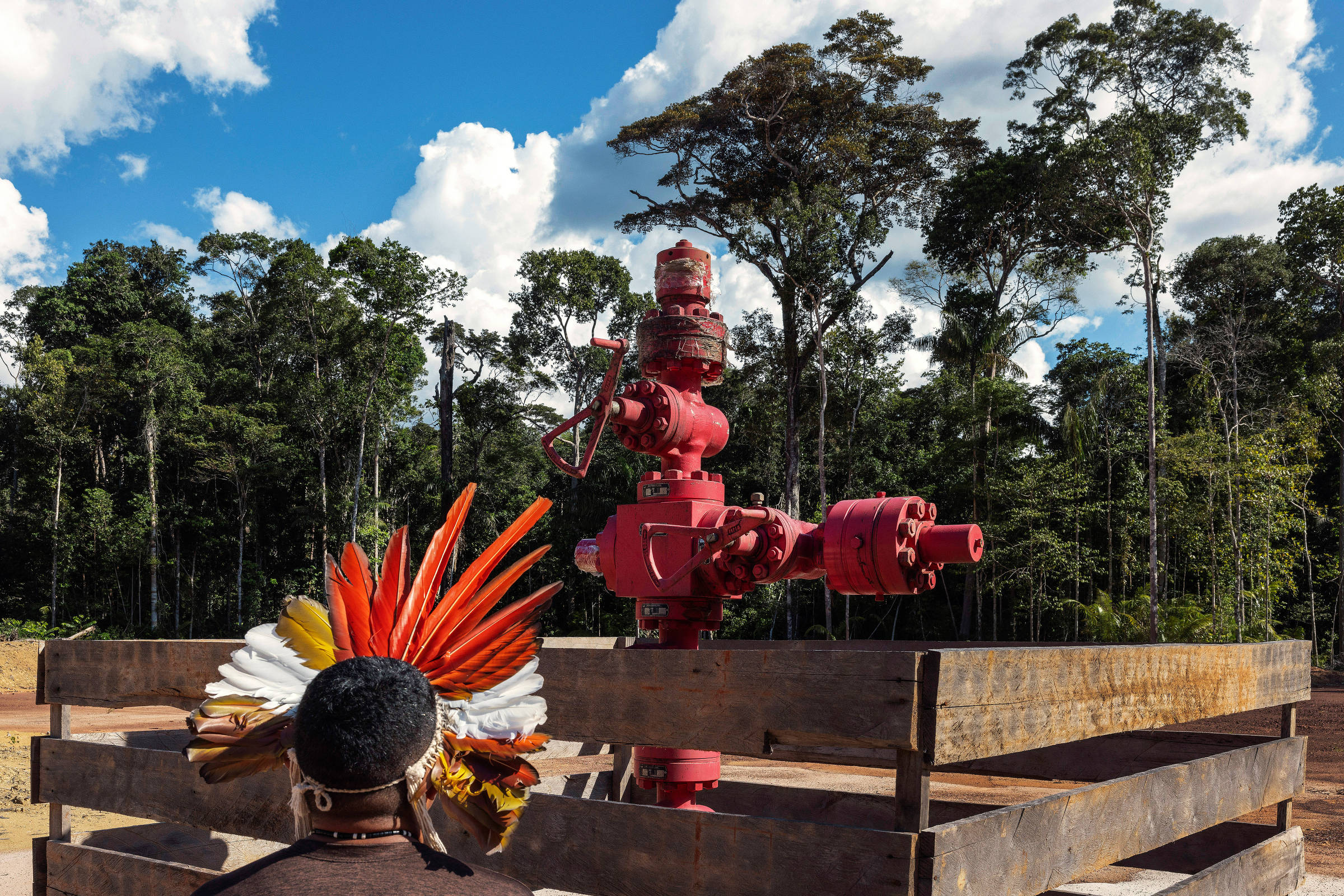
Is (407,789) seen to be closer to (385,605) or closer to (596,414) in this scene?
(385,605)

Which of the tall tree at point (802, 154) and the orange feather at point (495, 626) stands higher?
the tall tree at point (802, 154)

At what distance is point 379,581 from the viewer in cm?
128

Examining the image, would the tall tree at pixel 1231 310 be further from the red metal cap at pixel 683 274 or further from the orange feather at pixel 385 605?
the orange feather at pixel 385 605

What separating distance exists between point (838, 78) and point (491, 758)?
26.6 meters

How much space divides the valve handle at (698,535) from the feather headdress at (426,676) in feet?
5.52

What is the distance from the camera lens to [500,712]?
4.06ft

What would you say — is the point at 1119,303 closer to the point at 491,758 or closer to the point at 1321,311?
the point at 1321,311

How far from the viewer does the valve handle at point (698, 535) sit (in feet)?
9.74

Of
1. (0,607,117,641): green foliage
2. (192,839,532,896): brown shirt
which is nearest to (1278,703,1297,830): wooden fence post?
(192,839,532,896): brown shirt

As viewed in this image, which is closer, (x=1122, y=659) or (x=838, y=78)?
(x=1122, y=659)

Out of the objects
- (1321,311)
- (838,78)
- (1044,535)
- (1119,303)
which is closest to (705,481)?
(1044,535)

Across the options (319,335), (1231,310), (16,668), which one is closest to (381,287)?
(319,335)

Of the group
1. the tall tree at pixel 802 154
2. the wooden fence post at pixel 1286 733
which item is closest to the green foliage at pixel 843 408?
the tall tree at pixel 802 154

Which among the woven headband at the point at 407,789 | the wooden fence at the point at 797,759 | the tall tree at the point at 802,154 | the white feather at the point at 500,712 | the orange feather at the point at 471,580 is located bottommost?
the wooden fence at the point at 797,759
